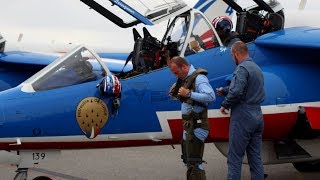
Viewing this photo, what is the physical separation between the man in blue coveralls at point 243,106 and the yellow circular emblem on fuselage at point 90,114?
134 cm

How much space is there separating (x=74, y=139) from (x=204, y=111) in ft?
4.83

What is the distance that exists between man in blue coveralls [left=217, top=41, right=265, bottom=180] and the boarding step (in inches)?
45.4

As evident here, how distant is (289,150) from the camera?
691cm

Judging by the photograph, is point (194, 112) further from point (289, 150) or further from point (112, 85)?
point (289, 150)

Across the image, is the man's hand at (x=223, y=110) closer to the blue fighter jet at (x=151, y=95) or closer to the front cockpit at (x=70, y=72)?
the blue fighter jet at (x=151, y=95)

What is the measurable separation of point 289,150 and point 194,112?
1940 mm

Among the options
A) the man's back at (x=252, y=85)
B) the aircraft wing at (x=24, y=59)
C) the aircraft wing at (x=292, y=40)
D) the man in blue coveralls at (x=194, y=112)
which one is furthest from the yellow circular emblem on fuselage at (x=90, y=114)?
the aircraft wing at (x=24, y=59)

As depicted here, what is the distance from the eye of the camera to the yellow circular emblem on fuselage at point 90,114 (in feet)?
18.8

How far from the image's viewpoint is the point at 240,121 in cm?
570

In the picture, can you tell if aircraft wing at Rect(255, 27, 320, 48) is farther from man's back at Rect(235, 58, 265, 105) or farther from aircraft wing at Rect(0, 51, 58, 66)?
aircraft wing at Rect(0, 51, 58, 66)

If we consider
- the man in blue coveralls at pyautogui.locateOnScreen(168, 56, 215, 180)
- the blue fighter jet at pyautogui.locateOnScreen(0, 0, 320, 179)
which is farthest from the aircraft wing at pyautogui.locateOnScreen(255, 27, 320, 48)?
the man in blue coveralls at pyautogui.locateOnScreen(168, 56, 215, 180)

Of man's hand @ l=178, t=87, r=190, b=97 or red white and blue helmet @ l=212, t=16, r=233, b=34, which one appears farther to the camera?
red white and blue helmet @ l=212, t=16, r=233, b=34

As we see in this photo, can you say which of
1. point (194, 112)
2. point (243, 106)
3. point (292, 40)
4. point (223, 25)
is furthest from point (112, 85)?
point (292, 40)

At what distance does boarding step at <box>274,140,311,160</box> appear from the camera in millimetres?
6847
